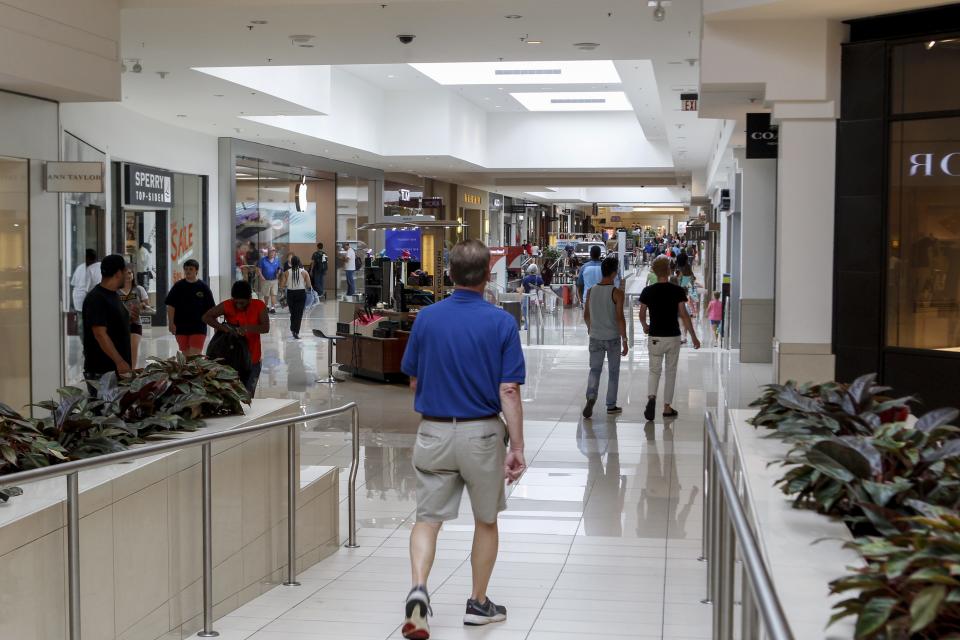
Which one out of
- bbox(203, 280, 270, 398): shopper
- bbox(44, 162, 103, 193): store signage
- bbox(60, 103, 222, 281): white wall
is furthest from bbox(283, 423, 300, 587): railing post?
bbox(60, 103, 222, 281): white wall

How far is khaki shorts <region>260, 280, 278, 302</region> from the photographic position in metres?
27.2

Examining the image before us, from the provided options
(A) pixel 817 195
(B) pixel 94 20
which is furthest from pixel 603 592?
(B) pixel 94 20

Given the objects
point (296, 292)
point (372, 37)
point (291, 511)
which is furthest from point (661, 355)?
point (296, 292)

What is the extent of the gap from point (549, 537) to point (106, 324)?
3.70 meters

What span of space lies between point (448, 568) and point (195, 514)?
71.9 inches

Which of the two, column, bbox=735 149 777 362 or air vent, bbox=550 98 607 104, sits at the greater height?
air vent, bbox=550 98 607 104

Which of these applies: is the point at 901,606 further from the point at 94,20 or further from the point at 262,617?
the point at 94,20

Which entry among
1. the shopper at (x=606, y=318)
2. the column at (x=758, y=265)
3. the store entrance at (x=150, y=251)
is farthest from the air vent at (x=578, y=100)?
the shopper at (x=606, y=318)

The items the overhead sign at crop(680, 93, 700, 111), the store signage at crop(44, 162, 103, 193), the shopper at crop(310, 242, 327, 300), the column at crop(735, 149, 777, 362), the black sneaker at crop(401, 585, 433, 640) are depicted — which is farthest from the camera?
the shopper at crop(310, 242, 327, 300)

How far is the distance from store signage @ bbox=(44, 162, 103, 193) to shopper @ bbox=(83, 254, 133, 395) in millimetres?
2035

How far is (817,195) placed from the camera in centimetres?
961

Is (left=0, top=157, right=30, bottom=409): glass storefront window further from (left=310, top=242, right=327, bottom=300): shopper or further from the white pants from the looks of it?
(left=310, top=242, right=327, bottom=300): shopper

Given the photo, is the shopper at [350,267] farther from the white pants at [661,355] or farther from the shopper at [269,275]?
the white pants at [661,355]

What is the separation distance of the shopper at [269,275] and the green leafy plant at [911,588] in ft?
83.3
